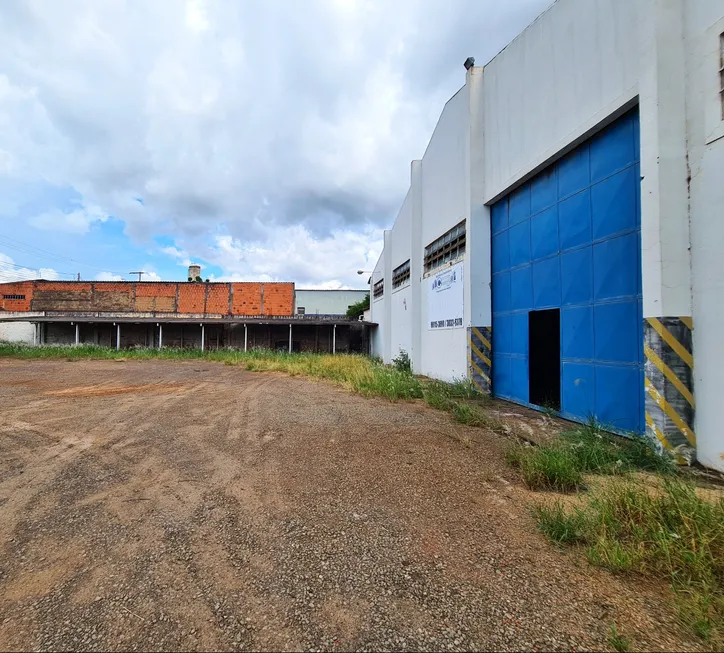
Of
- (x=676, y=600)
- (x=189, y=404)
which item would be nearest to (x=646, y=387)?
(x=676, y=600)

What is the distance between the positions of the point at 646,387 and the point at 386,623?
14.9 ft

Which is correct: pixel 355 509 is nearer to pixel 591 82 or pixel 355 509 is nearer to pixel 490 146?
pixel 591 82

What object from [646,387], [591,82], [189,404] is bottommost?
[189,404]

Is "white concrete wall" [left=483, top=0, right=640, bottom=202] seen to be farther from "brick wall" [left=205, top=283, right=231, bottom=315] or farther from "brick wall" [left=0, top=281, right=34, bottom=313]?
"brick wall" [left=0, top=281, right=34, bottom=313]

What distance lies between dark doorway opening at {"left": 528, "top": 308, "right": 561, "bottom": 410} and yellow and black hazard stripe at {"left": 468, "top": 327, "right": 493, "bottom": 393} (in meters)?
A: 1.36

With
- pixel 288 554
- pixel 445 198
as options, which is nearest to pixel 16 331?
pixel 445 198

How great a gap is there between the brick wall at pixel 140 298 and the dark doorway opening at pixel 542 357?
2826cm

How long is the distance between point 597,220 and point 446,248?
561cm

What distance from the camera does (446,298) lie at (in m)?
11.4

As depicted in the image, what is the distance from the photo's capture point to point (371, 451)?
4914mm

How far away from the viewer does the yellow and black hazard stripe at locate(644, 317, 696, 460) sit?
4438mm

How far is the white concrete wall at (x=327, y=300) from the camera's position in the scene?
143 feet

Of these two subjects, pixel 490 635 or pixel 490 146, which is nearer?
pixel 490 635

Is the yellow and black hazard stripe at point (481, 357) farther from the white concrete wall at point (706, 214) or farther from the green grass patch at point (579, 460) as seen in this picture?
the white concrete wall at point (706, 214)
